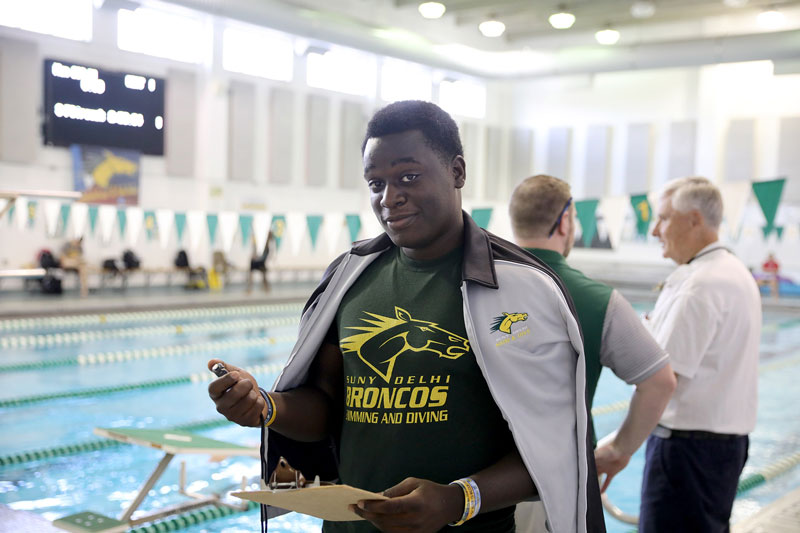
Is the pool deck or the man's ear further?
the pool deck

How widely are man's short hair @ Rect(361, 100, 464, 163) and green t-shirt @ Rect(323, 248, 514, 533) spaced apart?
8.4 inches

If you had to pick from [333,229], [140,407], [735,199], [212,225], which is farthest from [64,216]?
A: [735,199]

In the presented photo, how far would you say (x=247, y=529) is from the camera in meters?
3.80

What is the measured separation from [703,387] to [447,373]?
53.8 inches

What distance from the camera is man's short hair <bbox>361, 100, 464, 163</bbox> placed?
54.8 inches

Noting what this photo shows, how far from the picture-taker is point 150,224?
14.0m

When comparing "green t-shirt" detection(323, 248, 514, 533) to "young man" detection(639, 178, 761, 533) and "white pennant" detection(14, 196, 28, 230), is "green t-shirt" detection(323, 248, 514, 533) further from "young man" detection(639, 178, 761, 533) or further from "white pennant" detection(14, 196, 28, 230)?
"white pennant" detection(14, 196, 28, 230)

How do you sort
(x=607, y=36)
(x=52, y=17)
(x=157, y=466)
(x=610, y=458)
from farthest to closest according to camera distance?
(x=607, y=36) → (x=52, y=17) → (x=157, y=466) → (x=610, y=458)

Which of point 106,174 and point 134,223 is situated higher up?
point 106,174

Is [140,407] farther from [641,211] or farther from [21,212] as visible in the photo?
[21,212]

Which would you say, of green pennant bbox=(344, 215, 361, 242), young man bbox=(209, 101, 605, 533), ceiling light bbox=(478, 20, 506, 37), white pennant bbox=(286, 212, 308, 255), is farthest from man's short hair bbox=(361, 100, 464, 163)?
white pennant bbox=(286, 212, 308, 255)

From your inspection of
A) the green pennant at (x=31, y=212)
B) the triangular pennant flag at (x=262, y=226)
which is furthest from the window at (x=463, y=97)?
the green pennant at (x=31, y=212)

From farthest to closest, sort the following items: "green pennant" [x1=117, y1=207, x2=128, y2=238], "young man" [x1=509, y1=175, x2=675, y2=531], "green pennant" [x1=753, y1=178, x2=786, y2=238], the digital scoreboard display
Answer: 1. "green pennant" [x1=117, y1=207, x2=128, y2=238]
2. the digital scoreboard display
3. "green pennant" [x1=753, y1=178, x2=786, y2=238]
4. "young man" [x1=509, y1=175, x2=675, y2=531]

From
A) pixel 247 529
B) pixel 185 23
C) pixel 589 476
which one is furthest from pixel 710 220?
pixel 185 23
